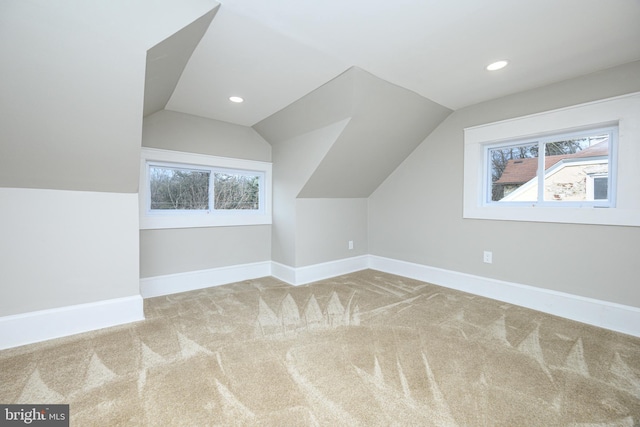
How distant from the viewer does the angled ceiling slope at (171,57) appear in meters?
1.63

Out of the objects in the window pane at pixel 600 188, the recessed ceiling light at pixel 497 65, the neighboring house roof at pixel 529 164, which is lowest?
the window pane at pixel 600 188

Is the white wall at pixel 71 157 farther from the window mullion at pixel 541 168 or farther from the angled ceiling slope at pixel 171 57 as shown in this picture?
the window mullion at pixel 541 168

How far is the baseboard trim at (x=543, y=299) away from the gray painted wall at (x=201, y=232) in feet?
7.42

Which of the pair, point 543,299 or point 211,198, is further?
point 211,198

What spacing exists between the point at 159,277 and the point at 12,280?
45.8 inches

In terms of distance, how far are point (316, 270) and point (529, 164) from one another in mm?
2717

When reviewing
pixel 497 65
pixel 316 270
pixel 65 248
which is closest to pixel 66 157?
pixel 65 248

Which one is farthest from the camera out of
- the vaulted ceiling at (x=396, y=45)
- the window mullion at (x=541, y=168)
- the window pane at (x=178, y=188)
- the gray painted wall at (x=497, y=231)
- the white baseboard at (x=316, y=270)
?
the white baseboard at (x=316, y=270)

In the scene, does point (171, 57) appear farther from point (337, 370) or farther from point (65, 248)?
point (337, 370)

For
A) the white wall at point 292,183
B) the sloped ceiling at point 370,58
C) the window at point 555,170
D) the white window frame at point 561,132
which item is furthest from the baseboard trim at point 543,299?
the sloped ceiling at point 370,58

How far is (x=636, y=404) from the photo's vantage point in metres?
1.45

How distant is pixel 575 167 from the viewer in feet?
8.48

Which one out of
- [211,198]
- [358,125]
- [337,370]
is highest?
[358,125]

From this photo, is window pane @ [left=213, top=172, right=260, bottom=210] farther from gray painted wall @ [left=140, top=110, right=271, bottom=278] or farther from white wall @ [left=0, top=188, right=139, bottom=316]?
white wall @ [left=0, top=188, right=139, bottom=316]
